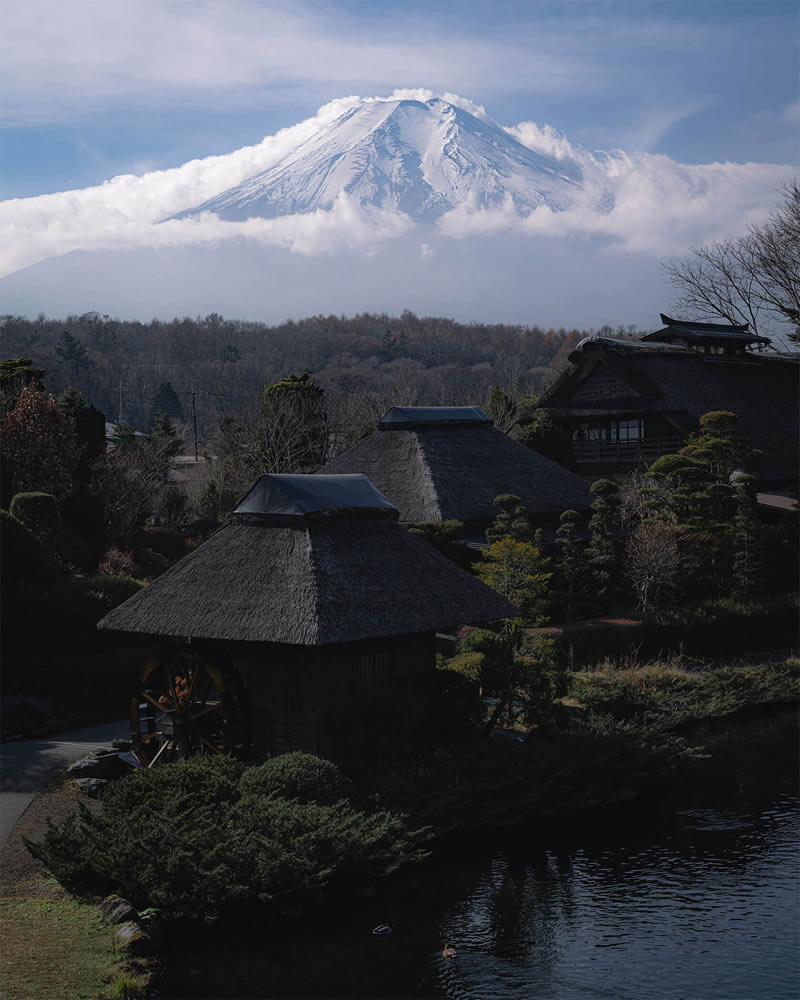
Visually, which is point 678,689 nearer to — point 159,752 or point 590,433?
point 159,752

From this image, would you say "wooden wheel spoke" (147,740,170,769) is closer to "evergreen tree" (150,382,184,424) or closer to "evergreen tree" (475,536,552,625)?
"evergreen tree" (475,536,552,625)

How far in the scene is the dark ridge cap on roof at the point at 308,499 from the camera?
68.9 ft

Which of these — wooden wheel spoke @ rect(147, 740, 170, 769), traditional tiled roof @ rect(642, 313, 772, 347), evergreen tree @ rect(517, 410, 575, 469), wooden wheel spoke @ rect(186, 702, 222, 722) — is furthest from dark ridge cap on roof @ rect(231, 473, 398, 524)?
traditional tiled roof @ rect(642, 313, 772, 347)

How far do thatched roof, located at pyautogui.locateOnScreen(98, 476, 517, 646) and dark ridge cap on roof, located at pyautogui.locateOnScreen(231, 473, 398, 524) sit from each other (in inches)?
1.8

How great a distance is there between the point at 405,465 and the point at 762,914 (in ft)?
82.5

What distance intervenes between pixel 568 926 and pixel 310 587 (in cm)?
714

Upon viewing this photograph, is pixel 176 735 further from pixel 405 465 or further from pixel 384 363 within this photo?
pixel 384 363

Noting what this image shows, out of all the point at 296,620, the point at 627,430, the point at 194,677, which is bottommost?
the point at 194,677

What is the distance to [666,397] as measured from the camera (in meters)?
49.8

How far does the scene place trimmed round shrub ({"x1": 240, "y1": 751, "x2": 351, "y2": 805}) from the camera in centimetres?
1717

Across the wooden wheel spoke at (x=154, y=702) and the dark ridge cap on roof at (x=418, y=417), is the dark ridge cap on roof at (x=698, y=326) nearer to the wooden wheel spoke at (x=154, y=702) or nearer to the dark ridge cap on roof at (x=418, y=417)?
the dark ridge cap on roof at (x=418, y=417)

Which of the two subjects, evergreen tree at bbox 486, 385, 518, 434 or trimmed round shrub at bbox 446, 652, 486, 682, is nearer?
trimmed round shrub at bbox 446, 652, 486, 682

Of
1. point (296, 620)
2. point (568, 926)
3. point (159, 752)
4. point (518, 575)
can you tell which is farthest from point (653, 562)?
point (568, 926)

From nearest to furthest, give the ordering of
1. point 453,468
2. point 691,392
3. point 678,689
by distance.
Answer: point 678,689
point 453,468
point 691,392
